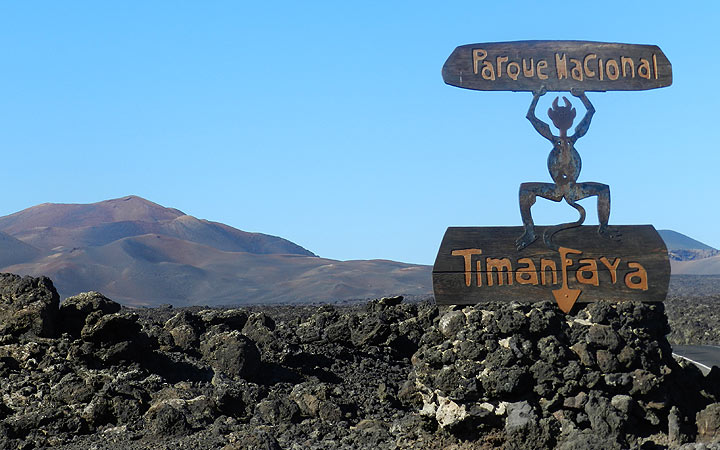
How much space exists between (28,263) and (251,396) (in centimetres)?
13930

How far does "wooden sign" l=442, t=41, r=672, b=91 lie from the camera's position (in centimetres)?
1052

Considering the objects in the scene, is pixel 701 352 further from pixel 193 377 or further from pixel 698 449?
pixel 698 449

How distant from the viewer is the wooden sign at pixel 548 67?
10.5 meters

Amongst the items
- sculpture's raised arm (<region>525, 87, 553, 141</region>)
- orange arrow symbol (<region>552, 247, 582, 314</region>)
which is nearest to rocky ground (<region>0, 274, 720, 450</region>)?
orange arrow symbol (<region>552, 247, 582, 314</region>)

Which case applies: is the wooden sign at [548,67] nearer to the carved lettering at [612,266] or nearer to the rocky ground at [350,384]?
the carved lettering at [612,266]

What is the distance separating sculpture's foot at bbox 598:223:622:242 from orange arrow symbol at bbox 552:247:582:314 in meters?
0.36

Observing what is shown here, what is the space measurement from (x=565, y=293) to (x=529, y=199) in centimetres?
99

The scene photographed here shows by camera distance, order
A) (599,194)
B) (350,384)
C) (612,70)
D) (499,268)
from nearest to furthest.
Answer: (499,268)
(599,194)
(612,70)
(350,384)

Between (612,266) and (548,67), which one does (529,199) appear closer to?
(612,266)

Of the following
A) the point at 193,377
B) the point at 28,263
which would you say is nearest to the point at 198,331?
the point at 193,377

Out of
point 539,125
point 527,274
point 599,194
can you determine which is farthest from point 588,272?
point 539,125

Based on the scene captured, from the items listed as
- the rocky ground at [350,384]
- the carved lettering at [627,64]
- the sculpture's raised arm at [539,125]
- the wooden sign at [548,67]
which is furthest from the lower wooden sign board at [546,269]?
the carved lettering at [627,64]

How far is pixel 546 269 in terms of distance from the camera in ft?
33.2

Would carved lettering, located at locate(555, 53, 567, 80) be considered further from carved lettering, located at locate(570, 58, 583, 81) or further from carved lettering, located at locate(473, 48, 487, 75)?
carved lettering, located at locate(473, 48, 487, 75)
